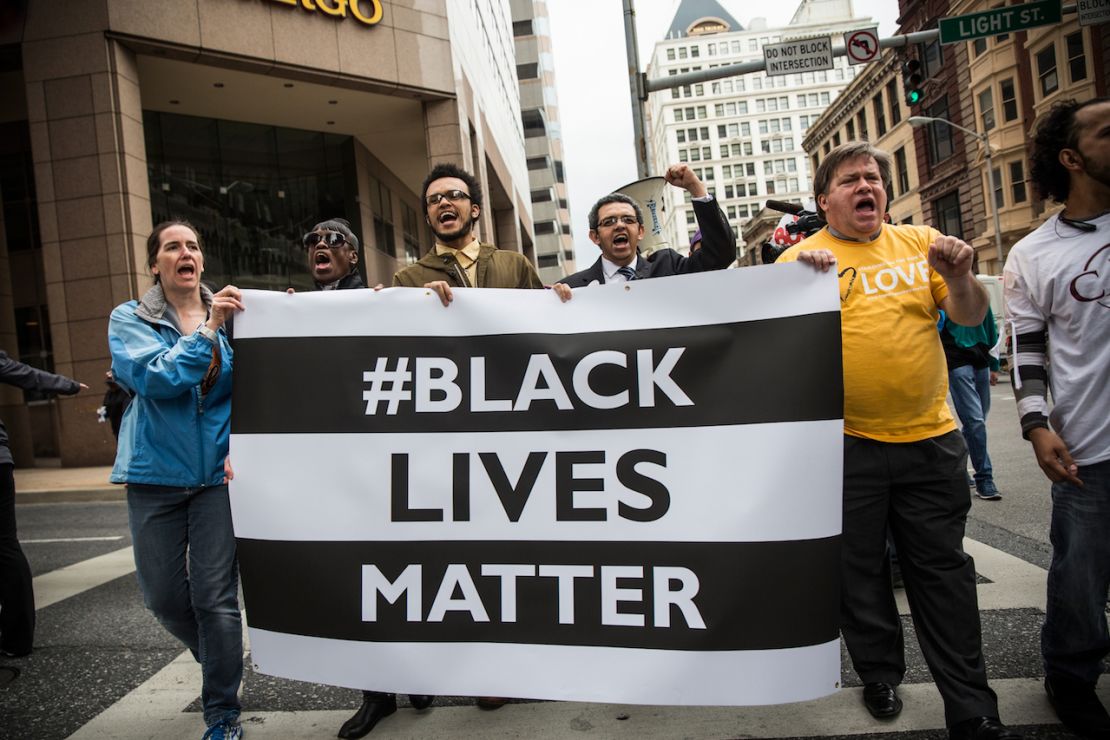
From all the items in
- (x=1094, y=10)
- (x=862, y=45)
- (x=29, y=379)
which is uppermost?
(x=862, y=45)

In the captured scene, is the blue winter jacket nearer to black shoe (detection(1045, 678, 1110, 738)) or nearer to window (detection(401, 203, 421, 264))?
black shoe (detection(1045, 678, 1110, 738))

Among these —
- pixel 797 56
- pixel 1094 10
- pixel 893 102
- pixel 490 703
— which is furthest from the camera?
pixel 893 102

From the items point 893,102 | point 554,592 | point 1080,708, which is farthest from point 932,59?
point 554,592

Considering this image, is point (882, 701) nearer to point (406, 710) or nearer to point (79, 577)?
point (406, 710)

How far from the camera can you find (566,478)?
8.04ft

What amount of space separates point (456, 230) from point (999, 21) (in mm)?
11815

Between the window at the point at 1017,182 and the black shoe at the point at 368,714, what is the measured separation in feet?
107

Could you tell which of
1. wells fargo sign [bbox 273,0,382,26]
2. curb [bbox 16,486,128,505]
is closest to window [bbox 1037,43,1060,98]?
wells fargo sign [bbox 273,0,382,26]

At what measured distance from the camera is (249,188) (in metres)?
19.2

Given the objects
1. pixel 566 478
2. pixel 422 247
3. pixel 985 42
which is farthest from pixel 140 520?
pixel 985 42

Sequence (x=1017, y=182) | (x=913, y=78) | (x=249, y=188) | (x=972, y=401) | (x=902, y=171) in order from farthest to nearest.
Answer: (x=902, y=171) → (x=1017, y=182) → (x=249, y=188) → (x=913, y=78) → (x=972, y=401)

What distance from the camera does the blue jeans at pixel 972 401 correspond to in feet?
17.9

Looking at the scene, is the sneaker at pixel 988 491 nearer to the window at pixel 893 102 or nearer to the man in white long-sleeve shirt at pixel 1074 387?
the man in white long-sleeve shirt at pixel 1074 387

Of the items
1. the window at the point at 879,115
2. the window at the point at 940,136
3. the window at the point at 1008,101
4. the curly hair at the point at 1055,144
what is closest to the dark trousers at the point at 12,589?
the curly hair at the point at 1055,144
